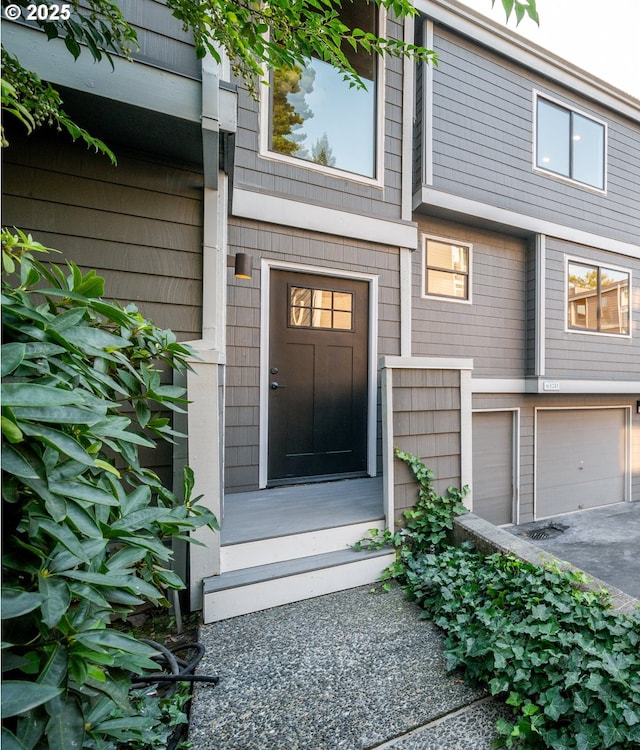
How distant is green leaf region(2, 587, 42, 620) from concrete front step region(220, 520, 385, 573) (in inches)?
58.0

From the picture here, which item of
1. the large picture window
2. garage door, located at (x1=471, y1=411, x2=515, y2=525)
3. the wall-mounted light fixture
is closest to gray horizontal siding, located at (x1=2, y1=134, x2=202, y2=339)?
the wall-mounted light fixture

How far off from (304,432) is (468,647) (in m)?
2.27

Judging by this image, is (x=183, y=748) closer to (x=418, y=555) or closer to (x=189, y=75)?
(x=418, y=555)

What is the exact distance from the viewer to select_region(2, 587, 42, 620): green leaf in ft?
2.55

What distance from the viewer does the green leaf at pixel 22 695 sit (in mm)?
733

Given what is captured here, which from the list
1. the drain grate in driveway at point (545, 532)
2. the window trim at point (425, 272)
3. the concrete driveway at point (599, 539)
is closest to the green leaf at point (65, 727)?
the concrete driveway at point (599, 539)

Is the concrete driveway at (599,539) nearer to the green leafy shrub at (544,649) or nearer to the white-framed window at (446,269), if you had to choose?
the green leafy shrub at (544,649)

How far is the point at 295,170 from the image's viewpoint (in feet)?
12.2

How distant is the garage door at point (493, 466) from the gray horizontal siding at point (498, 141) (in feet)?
9.98

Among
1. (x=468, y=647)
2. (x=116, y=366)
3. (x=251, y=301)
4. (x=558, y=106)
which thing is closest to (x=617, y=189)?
(x=558, y=106)

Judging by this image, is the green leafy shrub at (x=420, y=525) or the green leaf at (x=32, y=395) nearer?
the green leaf at (x=32, y=395)

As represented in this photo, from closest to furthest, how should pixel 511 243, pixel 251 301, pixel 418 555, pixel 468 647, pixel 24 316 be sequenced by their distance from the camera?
pixel 24 316, pixel 468 647, pixel 418 555, pixel 251 301, pixel 511 243

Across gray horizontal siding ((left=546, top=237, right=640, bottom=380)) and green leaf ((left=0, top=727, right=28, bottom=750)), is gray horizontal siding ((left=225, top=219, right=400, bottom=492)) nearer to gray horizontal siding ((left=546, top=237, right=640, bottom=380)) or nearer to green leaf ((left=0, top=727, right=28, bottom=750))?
green leaf ((left=0, top=727, right=28, bottom=750))

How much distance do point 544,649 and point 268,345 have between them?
282 cm
